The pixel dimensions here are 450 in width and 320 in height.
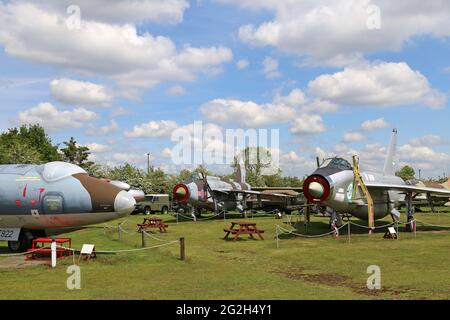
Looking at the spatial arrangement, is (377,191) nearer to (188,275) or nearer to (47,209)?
(188,275)

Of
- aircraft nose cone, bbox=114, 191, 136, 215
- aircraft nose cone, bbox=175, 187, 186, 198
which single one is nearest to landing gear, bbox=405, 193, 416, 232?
aircraft nose cone, bbox=114, 191, 136, 215

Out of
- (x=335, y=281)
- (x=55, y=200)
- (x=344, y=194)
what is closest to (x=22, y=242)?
(x=55, y=200)

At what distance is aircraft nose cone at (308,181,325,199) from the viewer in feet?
60.0

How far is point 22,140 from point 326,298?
67431mm

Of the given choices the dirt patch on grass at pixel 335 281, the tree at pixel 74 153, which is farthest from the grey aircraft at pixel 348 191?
the tree at pixel 74 153

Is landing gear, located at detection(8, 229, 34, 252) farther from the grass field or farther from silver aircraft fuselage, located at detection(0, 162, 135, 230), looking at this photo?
the grass field

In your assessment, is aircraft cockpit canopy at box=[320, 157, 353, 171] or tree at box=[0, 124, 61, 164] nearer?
aircraft cockpit canopy at box=[320, 157, 353, 171]

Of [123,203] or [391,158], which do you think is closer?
[123,203]

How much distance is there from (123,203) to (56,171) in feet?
8.06

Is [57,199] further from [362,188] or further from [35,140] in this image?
[35,140]

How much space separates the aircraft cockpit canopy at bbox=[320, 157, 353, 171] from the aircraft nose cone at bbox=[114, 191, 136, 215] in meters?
9.85

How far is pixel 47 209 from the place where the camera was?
44.1 feet

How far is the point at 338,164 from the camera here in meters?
19.9

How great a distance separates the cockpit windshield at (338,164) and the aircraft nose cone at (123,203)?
988 centimetres
